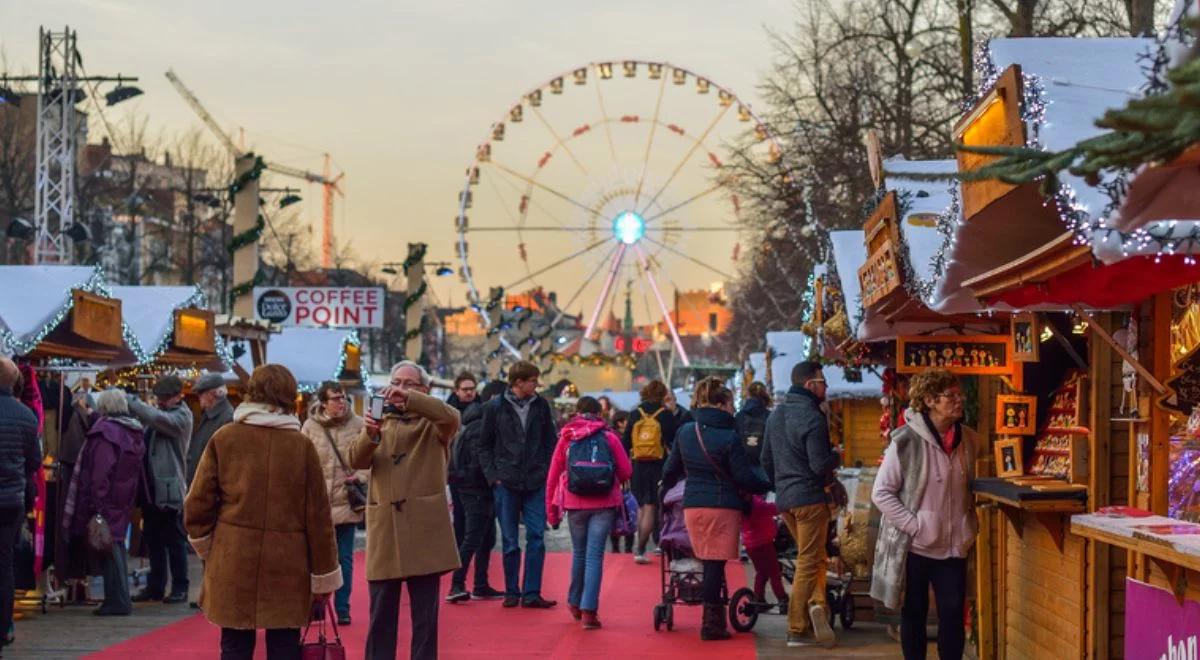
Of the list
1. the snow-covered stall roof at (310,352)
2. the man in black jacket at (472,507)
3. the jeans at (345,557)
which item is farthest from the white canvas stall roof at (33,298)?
the snow-covered stall roof at (310,352)

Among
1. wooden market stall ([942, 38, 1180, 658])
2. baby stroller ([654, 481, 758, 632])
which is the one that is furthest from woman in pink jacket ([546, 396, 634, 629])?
wooden market stall ([942, 38, 1180, 658])

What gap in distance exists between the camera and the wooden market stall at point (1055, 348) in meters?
6.75

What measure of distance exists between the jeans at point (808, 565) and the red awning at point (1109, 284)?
3.71m

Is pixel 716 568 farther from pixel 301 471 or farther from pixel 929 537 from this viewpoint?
pixel 301 471

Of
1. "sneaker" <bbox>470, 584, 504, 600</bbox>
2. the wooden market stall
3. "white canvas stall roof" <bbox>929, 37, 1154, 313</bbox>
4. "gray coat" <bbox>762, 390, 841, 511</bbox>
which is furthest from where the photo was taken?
"sneaker" <bbox>470, 584, 504, 600</bbox>

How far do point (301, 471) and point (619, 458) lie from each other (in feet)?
19.0

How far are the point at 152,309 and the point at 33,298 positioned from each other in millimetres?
3930

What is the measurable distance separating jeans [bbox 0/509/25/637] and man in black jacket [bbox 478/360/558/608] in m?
4.20

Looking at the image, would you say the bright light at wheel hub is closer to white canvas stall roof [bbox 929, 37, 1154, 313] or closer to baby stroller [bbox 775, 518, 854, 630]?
baby stroller [bbox 775, 518, 854, 630]

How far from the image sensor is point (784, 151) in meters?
37.6

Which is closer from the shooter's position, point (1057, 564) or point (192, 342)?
point (1057, 564)

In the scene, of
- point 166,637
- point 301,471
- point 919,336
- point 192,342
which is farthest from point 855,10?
point 301,471

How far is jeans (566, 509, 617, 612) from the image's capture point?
13.4 metres

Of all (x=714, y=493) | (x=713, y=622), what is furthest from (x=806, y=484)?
(x=713, y=622)
